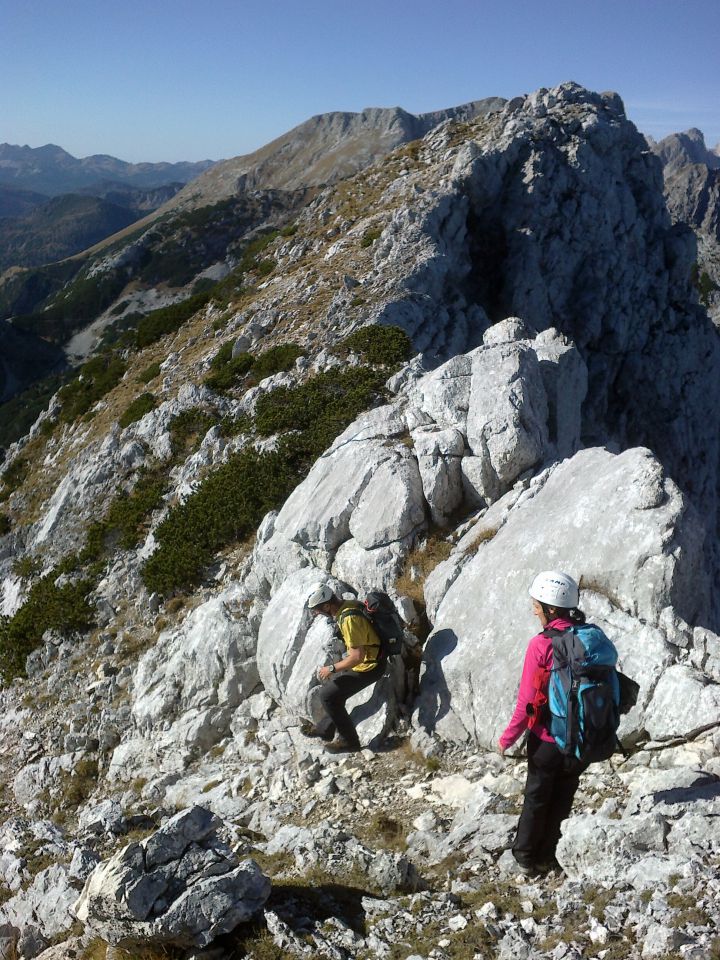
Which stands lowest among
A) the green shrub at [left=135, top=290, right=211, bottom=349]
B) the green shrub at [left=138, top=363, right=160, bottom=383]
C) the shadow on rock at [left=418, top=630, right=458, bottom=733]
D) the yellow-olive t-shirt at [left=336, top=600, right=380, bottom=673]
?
the shadow on rock at [left=418, top=630, right=458, bottom=733]

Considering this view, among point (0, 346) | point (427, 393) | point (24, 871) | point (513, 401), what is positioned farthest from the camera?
point (0, 346)

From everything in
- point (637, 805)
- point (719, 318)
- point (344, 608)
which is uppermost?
point (719, 318)

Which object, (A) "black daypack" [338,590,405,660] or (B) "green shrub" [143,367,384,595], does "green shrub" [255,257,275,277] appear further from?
(A) "black daypack" [338,590,405,660]

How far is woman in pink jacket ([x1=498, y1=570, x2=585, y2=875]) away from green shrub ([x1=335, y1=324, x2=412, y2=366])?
15.8m

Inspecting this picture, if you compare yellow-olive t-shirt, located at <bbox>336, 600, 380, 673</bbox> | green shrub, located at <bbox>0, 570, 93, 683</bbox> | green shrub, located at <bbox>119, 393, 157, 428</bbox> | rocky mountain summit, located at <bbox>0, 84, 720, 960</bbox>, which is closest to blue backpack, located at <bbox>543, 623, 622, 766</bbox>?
rocky mountain summit, located at <bbox>0, 84, 720, 960</bbox>

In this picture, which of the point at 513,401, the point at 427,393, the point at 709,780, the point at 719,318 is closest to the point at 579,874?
the point at 709,780

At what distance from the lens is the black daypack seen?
982 centimetres

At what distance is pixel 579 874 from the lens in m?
6.41

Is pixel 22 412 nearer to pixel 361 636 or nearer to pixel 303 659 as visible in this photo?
pixel 303 659

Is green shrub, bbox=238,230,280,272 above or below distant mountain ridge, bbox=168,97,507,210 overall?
below

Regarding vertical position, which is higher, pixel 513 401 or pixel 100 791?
pixel 513 401

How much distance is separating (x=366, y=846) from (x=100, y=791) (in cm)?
668

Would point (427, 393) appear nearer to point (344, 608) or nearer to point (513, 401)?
point (513, 401)

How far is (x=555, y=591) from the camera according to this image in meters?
6.55
